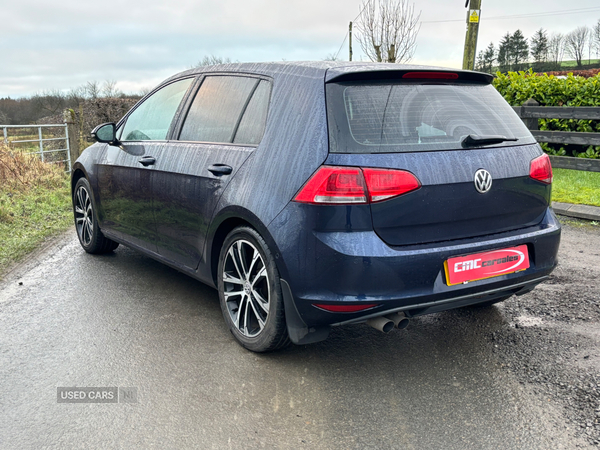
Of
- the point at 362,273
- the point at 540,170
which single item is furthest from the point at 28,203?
the point at 540,170

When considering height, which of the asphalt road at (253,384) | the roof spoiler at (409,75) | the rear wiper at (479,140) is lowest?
the asphalt road at (253,384)

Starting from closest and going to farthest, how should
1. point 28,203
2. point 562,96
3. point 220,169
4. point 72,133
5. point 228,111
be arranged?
point 220,169, point 228,111, point 28,203, point 562,96, point 72,133

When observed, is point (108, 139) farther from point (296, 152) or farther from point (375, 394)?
point (375, 394)

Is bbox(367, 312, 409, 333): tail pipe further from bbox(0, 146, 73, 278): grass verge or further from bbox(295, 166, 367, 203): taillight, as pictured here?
bbox(0, 146, 73, 278): grass verge

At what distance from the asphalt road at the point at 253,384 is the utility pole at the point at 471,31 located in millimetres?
8812

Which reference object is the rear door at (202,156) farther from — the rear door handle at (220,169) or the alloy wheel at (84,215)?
the alloy wheel at (84,215)

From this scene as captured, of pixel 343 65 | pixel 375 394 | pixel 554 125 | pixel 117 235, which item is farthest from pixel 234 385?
pixel 554 125

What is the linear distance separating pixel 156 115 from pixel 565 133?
7.61 m

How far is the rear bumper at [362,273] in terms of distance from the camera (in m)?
2.88

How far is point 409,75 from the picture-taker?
3.22 meters

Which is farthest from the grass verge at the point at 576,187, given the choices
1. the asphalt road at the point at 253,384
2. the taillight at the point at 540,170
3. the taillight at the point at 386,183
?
the taillight at the point at 386,183

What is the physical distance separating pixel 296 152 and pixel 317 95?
328 mm

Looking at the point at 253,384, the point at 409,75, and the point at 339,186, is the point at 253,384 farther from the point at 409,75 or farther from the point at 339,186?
the point at 409,75

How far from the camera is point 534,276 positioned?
336 centimetres
